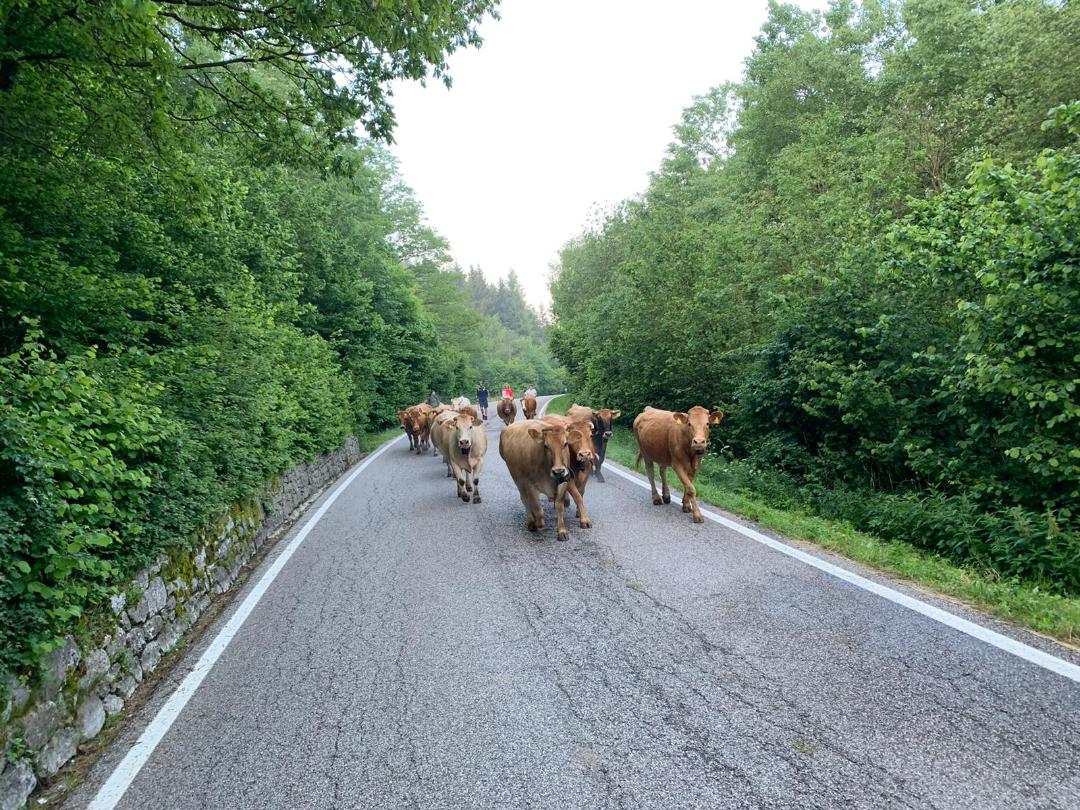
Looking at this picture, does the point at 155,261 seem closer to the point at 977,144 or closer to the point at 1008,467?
the point at 1008,467

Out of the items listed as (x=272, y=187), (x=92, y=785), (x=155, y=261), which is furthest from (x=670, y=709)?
(x=272, y=187)

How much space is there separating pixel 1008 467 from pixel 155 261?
11.9 m

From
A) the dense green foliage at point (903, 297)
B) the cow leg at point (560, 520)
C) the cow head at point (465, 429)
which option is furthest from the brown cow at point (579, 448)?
the dense green foliage at point (903, 297)

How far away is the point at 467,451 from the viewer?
29.6ft

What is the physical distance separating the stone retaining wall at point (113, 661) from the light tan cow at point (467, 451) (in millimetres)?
3305

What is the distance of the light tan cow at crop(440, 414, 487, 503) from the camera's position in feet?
30.0

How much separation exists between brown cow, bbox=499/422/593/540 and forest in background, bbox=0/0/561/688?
3.53 m

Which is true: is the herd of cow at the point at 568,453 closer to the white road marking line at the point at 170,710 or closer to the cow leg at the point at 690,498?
the cow leg at the point at 690,498

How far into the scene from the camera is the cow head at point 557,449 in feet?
20.6

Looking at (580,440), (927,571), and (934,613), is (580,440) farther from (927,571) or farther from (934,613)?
(934,613)

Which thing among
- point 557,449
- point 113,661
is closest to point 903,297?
point 557,449

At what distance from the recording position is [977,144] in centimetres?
1316

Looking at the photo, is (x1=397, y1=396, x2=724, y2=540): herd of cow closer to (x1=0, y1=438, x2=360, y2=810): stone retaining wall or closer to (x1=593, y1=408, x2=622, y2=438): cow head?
(x1=593, y1=408, x2=622, y2=438): cow head

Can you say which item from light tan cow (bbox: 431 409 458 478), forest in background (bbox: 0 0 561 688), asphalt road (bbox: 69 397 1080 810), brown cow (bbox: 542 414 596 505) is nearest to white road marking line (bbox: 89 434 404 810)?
asphalt road (bbox: 69 397 1080 810)
